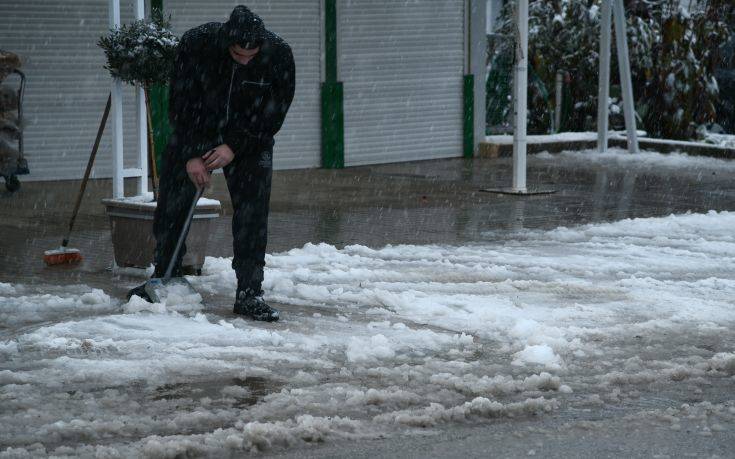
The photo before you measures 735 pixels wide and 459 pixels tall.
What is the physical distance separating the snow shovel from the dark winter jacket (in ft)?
1.58

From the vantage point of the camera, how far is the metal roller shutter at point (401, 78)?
1881cm

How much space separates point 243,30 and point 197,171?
0.90 meters

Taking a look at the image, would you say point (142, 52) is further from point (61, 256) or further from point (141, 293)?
point (141, 293)

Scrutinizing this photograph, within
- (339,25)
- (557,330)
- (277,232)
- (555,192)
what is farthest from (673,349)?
(339,25)

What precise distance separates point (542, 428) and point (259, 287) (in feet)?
8.41

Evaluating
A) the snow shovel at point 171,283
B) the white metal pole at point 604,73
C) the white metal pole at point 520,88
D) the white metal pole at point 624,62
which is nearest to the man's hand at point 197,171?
the snow shovel at point 171,283

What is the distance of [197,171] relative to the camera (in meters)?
7.57

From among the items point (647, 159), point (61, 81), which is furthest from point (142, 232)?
point (647, 159)

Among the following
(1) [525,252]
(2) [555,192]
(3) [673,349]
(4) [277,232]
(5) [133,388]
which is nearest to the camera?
(5) [133,388]

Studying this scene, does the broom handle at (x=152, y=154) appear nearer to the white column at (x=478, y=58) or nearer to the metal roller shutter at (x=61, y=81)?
the metal roller shutter at (x=61, y=81)

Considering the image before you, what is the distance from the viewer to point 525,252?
1047cm

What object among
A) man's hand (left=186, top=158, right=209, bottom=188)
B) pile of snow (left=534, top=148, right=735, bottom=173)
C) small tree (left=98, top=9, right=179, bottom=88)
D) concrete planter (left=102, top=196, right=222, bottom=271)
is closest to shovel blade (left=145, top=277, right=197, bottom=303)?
man's hand (left=186, top=158, right=209, bottom=188)

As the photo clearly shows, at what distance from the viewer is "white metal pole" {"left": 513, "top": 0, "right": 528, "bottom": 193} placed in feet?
48.3

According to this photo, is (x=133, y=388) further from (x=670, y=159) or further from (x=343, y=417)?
(x=670, y=159)
